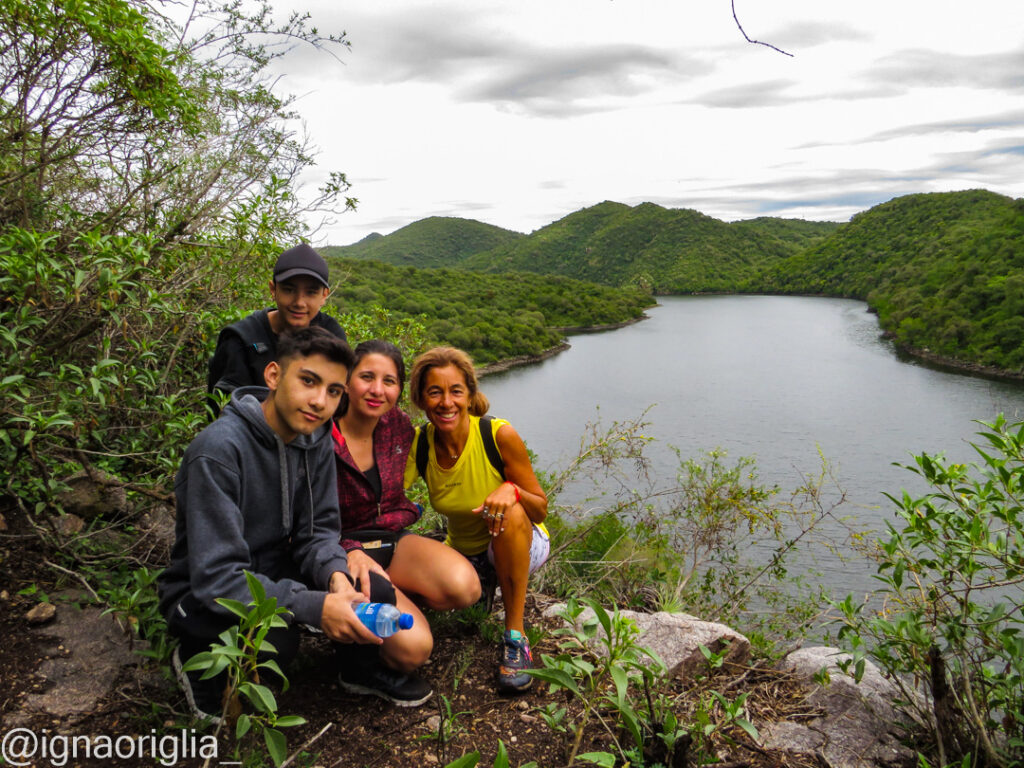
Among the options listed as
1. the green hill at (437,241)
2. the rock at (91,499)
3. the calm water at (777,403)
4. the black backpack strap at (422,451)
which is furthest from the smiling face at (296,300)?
the green hill at (437,241)

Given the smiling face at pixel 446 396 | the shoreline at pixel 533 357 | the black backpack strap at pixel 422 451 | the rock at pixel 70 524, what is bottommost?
the shoreline at pixel 533 357

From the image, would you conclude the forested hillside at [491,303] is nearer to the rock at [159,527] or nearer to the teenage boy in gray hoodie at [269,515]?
the rock at [159,527]

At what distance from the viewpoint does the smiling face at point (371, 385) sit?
251 centimetres

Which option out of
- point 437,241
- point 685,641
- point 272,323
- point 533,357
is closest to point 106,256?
point 272,323

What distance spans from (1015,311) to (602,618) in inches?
1736

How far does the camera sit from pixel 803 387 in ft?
101

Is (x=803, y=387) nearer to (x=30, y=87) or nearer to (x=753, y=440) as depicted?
(x=753, y=440)

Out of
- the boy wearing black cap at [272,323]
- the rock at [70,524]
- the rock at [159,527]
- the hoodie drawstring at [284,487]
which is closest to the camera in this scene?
the hoodie drawstring at [284,487]

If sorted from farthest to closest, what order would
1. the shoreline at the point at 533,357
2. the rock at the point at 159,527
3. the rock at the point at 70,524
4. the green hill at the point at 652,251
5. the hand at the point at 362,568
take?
the green hill at the point at 652,251, the shoreline at the point at 533,357, the rock at the point at 159,527, the rock at the point at 70,524, the hand at the point at 362,568

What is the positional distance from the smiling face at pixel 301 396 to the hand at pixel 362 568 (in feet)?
1.63

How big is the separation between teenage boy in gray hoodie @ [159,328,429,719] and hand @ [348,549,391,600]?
92 mm

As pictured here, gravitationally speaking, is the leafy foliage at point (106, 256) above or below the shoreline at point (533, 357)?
above

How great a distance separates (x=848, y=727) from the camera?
2549 mm

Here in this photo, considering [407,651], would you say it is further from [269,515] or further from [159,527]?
[159,527]
